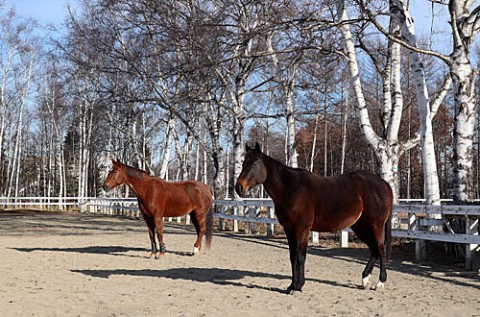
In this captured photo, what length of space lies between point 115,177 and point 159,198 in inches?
40.6

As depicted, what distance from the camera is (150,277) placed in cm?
817

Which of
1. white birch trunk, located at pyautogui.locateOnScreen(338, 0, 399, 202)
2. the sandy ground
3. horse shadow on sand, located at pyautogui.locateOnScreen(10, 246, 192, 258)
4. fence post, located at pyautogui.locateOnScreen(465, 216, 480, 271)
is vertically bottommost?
the sandy ground

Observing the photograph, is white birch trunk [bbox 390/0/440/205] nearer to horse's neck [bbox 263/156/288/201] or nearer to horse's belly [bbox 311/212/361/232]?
horse's belly [bbox 311/212/361/232]

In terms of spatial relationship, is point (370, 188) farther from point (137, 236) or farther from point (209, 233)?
point (137, 236)

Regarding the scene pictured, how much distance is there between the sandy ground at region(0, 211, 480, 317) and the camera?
5.89m

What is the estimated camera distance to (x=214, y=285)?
7461 millimetres

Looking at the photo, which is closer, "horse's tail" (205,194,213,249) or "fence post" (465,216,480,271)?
"fence post" (465,216,480,271)

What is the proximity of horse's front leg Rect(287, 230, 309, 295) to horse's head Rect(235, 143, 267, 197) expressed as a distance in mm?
842

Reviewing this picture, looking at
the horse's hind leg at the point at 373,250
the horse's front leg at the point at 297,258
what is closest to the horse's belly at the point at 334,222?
the horse's front leg at the point at 297,258

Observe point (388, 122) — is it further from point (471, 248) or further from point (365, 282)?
point (365, 282)

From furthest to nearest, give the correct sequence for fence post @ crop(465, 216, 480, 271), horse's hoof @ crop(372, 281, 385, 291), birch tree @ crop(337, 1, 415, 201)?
birch tree @ crop(337, 1, 415, 201), fence post @ crop(465, 216, 480, 271), horse's hoof @ crop(372, 281, 385, 291)

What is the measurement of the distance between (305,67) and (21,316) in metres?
15.7

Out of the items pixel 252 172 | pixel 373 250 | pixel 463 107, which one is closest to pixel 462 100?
pixel 463 107

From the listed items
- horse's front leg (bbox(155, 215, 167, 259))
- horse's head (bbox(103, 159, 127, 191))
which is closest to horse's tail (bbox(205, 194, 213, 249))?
horse's front leg (bbox(155, 215, 167, 259))
